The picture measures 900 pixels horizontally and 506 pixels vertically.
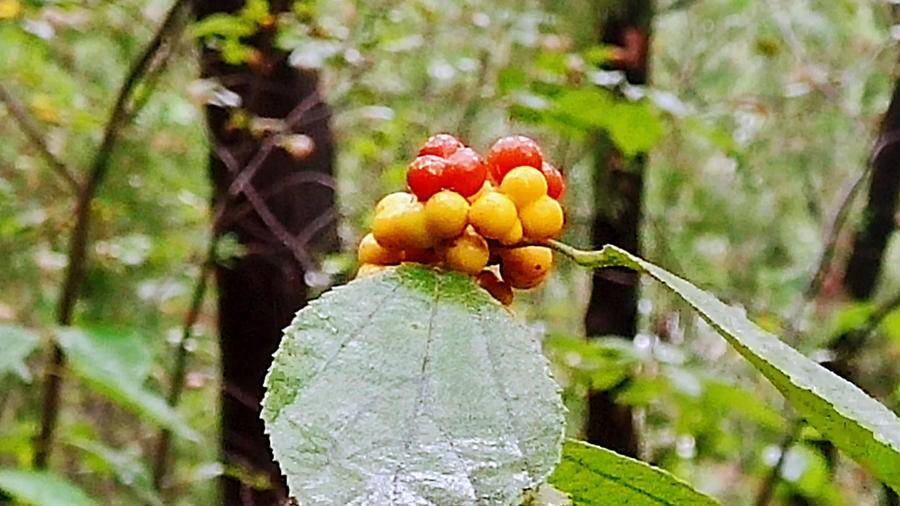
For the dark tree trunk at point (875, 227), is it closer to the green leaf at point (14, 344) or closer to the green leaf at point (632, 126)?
the green leaf at point (632, 126)

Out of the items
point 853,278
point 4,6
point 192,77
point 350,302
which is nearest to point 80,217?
point 4,6

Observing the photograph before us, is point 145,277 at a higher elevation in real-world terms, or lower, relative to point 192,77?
lower

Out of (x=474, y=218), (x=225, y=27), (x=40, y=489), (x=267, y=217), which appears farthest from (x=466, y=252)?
(x=267, y=217)

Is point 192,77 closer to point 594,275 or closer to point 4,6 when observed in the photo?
point 4,6

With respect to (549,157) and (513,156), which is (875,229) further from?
(513,156)

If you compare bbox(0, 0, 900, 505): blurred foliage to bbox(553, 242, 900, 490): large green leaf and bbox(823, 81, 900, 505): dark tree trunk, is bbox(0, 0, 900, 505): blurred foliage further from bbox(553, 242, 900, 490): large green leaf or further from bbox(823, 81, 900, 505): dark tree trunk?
bbox(553, 242, 900, 490): large green leaf

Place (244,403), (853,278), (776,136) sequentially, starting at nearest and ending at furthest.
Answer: (244,403)
(853,278)
(776,136)

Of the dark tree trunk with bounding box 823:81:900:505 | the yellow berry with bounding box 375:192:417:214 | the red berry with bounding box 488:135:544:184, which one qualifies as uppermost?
the dark tree trunk with bounding box 823:81:900:505

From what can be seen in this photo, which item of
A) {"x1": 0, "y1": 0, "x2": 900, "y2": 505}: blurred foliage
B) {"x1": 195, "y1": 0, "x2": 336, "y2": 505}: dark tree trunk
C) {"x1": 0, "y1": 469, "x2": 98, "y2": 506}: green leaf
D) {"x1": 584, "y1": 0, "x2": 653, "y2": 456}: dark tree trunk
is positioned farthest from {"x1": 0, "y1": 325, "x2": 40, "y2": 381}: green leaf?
{"x1": 584, "y1": 0, "x2": 653, "y2": 456}: dark tree trunk
